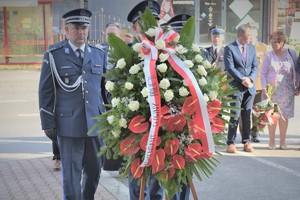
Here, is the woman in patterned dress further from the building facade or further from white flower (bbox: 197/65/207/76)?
the building facade

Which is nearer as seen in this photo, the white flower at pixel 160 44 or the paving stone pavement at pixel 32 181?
the white flower at pixel 160 44

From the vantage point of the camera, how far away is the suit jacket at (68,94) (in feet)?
14.3

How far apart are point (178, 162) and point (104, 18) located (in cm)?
1733

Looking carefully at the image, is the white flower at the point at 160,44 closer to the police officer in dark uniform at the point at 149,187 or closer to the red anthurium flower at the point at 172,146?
the police officer in dark uniform at the point at 149,187

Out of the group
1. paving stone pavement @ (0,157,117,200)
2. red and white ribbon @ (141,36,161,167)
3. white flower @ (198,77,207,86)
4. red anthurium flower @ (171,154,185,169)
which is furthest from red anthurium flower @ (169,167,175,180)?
paving stone pavement @ (0,157,117,200)

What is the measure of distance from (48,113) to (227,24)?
17.6m

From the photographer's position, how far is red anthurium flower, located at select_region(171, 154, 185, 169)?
340 cm

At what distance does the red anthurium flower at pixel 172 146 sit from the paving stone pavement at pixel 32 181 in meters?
2.13

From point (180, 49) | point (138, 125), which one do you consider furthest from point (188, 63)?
point (138, 125)

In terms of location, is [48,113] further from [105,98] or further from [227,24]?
[227,24]

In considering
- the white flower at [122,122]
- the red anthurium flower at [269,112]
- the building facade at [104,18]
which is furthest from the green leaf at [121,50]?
the building facade at [104,18]

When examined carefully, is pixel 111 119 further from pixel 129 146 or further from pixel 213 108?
pixel 213 108

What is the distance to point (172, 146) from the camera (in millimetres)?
3375

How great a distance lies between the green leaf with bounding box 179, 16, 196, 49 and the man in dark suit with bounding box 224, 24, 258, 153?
3.66m
